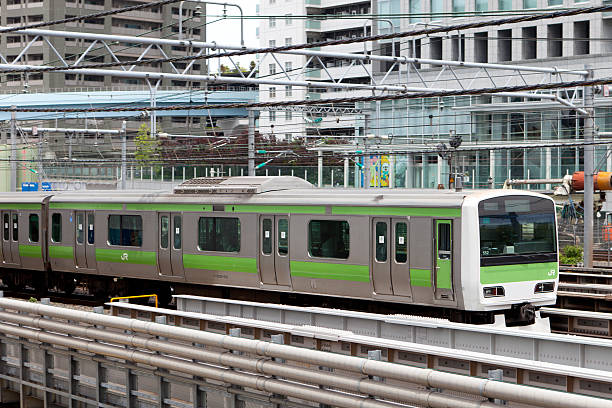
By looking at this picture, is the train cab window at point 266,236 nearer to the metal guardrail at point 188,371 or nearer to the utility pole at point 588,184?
the metal guardrail at point 188,371

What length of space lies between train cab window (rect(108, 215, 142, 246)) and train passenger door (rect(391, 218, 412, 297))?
24.3 feet

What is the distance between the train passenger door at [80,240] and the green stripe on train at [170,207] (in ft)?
6.29

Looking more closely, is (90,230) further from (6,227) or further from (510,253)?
(510,253)

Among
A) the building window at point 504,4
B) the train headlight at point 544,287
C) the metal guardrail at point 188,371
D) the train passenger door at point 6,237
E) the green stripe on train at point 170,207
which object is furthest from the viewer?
the building window at point 504,4

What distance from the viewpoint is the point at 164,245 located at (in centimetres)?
2073

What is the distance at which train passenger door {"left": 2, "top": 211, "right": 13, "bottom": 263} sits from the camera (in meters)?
25.6

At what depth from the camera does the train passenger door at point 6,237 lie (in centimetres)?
2563

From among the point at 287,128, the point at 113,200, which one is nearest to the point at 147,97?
the point at 287,128

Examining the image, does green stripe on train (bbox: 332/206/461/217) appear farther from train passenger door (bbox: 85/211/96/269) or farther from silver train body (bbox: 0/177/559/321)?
train passenger door (bbox: 85/211/96/269)

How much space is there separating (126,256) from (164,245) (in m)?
1.46

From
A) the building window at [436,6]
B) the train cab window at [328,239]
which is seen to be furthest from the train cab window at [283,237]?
the building window at [436,6]

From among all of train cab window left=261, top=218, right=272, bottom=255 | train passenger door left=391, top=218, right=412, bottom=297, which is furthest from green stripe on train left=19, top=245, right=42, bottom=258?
train passenger door left=391, top=218, right=412, bottom=297

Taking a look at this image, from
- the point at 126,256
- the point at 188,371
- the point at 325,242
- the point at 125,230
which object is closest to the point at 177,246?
the point at 126,256

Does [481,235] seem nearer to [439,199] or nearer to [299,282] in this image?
[439,199]
